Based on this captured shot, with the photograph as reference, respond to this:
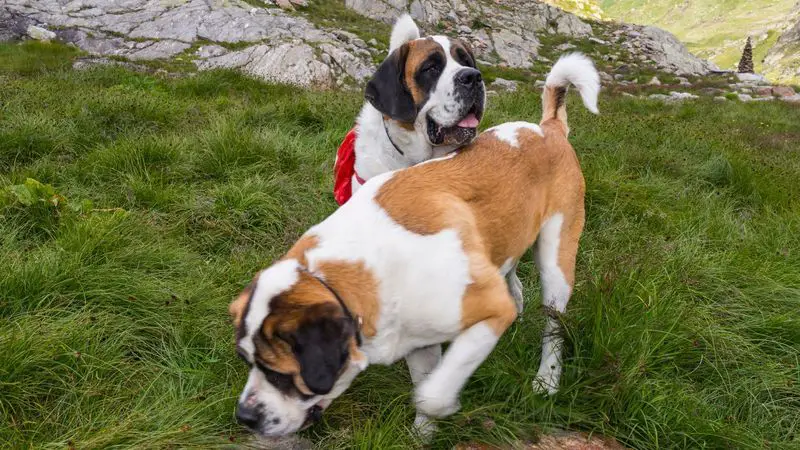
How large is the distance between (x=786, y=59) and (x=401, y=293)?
421 ft

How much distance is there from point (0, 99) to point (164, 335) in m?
4.97

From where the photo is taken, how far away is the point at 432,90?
3713 mm

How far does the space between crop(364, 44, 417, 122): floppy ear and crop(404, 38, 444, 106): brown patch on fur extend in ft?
0.09

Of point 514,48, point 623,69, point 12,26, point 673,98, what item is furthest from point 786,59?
point 12,26

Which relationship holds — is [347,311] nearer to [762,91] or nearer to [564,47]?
[762,91]

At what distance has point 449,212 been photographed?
2.51 m

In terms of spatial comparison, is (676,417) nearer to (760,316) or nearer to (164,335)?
(760,316)

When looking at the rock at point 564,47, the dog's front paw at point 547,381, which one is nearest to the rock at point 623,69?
the rock at point 564,47

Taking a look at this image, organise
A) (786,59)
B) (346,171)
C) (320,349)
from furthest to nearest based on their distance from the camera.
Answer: (786,59)
(346,171)
(320,349)

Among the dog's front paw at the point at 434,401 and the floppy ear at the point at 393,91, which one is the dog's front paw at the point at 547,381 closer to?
the dog's front paw at the point at 434,401

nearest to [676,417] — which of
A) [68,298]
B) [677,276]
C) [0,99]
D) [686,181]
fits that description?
[677,276]

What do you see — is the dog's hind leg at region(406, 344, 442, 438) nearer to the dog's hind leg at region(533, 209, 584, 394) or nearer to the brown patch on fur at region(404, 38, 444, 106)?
the dog's hind leg at region(533, 209, 584, 394)

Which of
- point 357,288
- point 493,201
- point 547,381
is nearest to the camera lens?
point 357,288

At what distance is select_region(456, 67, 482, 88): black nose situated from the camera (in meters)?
3.62
